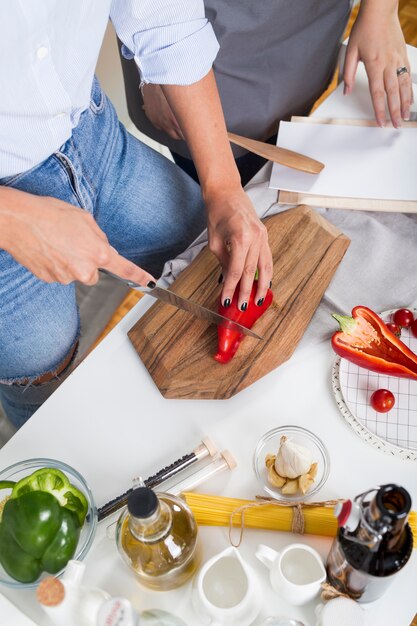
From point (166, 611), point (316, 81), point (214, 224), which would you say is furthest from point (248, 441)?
point (316, 81)

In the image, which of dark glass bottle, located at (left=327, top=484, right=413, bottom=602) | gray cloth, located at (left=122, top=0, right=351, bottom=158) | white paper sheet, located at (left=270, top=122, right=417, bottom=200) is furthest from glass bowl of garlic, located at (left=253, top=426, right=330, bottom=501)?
gray cloth, located at (left=122, top=0, right=351, bottom=158)

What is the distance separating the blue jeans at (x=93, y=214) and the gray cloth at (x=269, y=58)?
0.19 metres

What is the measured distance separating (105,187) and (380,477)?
2.11 ft

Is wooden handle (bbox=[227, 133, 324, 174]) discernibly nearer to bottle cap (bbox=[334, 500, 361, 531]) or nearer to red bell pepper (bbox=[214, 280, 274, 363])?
red bell pepper (bbox=[214, 280, 274, 363])

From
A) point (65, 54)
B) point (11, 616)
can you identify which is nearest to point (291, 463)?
point (11, 616)

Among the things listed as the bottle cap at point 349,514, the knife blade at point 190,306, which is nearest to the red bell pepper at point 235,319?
the knife blade at point 190,306

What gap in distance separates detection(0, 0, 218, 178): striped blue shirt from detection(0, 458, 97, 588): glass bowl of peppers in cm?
45

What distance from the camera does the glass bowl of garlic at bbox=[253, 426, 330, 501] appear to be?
73 centimetres

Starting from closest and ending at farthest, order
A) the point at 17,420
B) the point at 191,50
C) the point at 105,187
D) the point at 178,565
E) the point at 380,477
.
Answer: the point at 178,565 → the point at 380,477 → the point at 191,50 → the point at 105,187 → the point at 17,420

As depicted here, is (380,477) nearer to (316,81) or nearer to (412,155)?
(412,155)

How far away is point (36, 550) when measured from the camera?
2.07 ft

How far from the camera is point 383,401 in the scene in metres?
0.78

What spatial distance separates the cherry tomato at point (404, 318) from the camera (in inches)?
33.5

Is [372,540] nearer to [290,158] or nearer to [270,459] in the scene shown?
[270,459]
